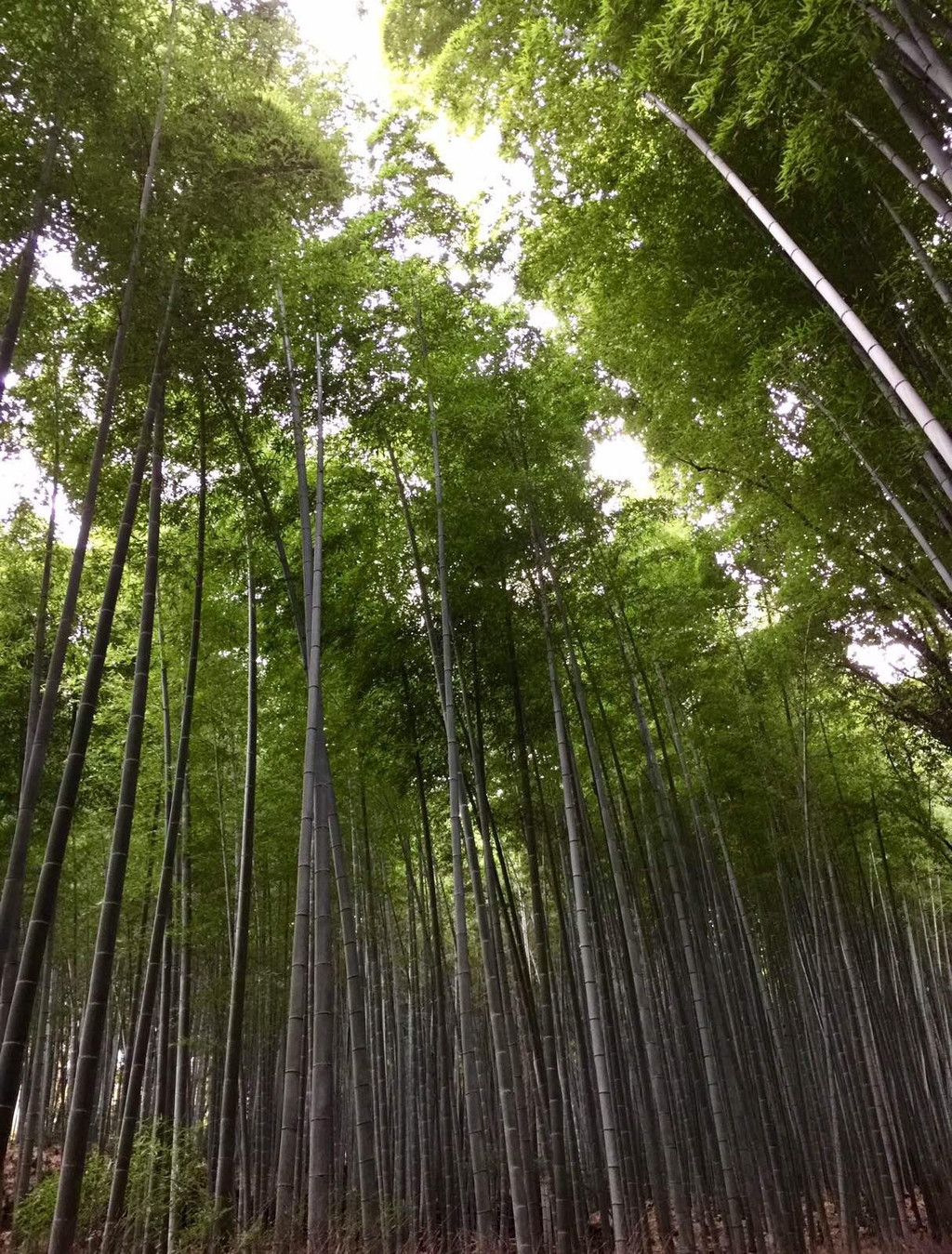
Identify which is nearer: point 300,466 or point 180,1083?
point 300,466

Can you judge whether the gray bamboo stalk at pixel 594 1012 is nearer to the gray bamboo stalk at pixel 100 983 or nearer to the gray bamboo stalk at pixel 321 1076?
the gray bamboo stalk at pixel 321 1076

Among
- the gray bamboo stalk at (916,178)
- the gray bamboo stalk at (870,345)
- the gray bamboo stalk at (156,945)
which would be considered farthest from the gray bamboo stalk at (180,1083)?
the gray bamboo stalk at (916,178)

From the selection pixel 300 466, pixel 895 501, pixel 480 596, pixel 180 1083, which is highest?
pixel 480 596

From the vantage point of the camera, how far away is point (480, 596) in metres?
5.54

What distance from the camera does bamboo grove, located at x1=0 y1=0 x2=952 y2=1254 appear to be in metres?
3.40

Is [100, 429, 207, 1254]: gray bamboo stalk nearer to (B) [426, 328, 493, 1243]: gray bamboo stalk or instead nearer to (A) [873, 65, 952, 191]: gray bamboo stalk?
(B) [426, 328, 493, 1243]: gray bamboo stalk

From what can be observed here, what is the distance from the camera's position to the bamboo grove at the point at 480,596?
11.1ft

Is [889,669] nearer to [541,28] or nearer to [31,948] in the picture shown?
[541,28]

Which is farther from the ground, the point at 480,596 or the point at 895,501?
the point at 480,596

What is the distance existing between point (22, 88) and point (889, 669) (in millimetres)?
5915

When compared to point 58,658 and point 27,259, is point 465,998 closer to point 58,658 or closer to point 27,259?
point 58,658

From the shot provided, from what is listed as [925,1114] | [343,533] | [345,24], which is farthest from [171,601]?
[925,1114]

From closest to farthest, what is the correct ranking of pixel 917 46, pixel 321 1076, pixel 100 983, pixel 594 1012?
pixel 917 46
pixel 100 983
pixel 321 1076
pixel 594 1012

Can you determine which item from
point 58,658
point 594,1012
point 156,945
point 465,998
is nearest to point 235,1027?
point 156,945
